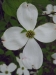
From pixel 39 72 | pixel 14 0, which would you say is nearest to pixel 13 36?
pixel 14 0

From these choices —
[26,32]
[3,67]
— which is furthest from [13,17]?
[3,67]

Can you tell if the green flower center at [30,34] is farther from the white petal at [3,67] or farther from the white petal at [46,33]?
the white petal at [3,67]

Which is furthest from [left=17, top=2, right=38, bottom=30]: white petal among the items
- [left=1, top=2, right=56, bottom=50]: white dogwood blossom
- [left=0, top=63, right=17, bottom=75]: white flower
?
[left=0, top=63, right=17, bottom=75]: white flower

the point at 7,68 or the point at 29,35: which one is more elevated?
the point at 29,35

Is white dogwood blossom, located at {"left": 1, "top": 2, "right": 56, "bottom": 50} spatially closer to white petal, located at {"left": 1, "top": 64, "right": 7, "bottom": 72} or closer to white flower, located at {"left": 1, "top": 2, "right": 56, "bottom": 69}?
white flower, located at {"left": 1, "top": 2, "right": 56, "bottom": 69}

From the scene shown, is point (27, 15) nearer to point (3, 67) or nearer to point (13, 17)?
point (13, 17)

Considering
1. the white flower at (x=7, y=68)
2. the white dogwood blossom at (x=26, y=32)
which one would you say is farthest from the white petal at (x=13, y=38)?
the white flower at (x=7, y=68)

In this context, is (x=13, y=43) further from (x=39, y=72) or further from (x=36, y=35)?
(x=39, y=72)
